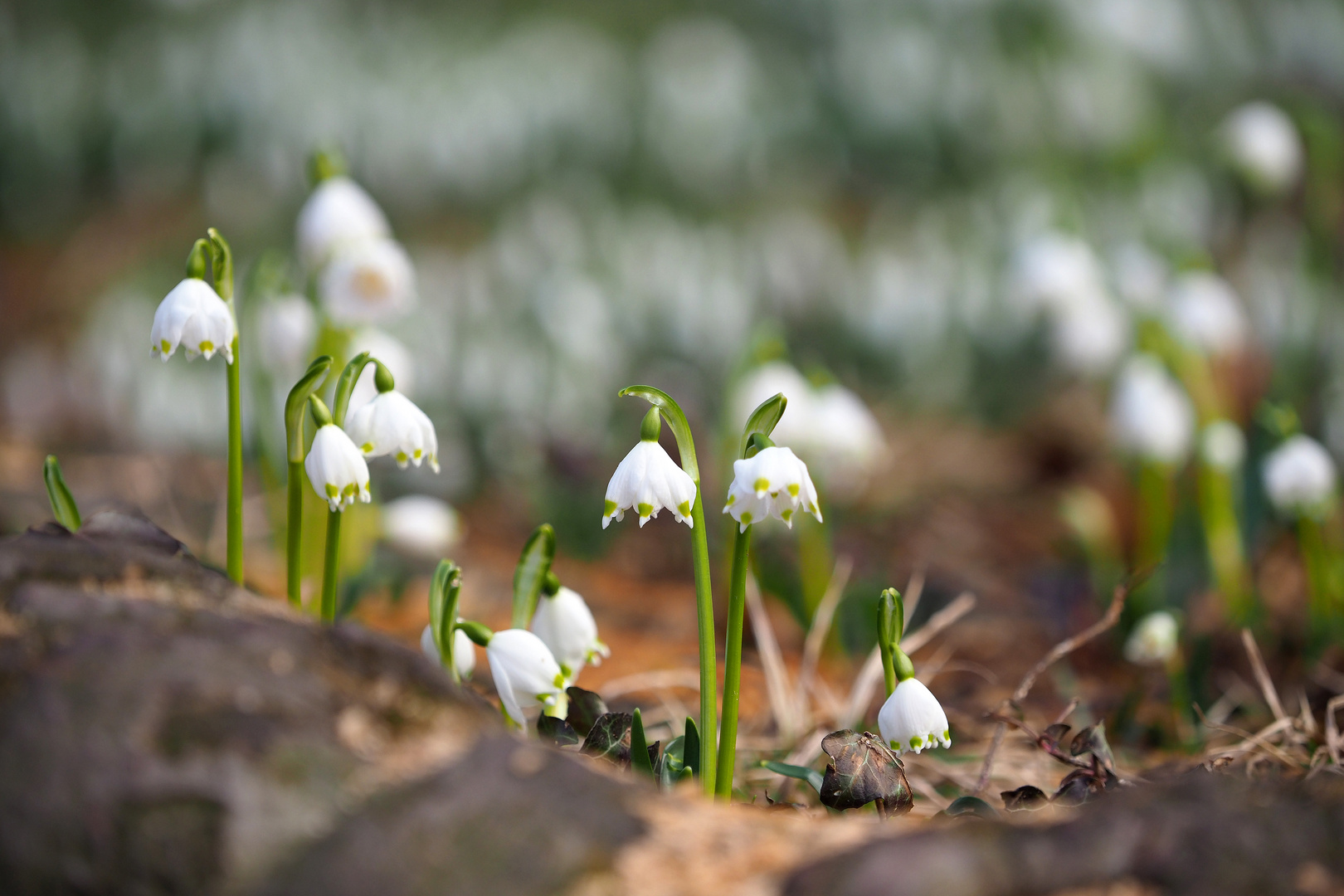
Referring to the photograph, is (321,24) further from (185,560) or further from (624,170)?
(185,560)

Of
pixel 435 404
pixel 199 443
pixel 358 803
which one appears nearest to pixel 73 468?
pixel 199 443

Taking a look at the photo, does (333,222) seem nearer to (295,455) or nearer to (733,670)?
(295,455)

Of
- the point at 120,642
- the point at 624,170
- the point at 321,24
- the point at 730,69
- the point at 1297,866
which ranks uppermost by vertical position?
the point at 321,24

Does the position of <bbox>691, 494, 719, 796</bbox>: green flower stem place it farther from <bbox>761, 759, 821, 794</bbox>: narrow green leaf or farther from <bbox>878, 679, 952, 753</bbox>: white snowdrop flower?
<bbox>878, 679, 952, 753</bbox>: white snowdrop flower

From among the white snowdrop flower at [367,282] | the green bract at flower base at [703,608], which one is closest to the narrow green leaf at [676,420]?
the green bract at flower base at [703,608]

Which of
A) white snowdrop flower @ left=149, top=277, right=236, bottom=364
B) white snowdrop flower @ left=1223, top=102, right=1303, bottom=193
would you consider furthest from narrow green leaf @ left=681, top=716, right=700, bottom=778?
white snowdrop flower @ left=1223, top=102, right=1303, bottom=193

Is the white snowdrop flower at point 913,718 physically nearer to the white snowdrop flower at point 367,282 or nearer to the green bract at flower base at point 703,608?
the green bract at flower base at point 703,608
